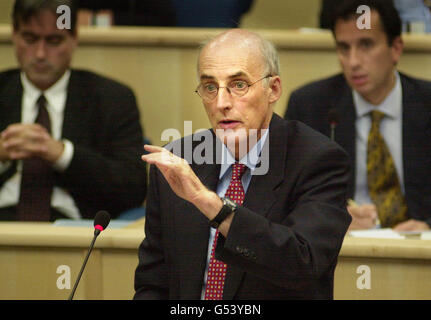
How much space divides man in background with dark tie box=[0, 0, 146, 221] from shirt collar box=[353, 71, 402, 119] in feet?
2.69

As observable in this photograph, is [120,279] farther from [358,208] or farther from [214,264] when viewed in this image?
[358,208]

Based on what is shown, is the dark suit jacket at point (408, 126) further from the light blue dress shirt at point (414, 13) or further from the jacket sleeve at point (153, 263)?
the jacket sleeve at point (153, 263)

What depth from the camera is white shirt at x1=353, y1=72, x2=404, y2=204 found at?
8.96 ft

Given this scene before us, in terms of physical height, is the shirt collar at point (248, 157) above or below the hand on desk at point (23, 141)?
above

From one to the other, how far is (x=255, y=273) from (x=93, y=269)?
84 centimetres

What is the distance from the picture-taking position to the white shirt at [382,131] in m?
2.73

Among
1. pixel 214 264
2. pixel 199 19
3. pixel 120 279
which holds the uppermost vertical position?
pixel 199 19

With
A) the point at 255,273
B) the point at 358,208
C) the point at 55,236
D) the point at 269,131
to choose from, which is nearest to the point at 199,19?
the point at 358,208

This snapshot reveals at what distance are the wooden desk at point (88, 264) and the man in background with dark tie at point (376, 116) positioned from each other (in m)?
0.49

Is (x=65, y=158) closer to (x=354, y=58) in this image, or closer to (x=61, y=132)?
(x=61, y=132)

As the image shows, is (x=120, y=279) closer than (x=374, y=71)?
Yes

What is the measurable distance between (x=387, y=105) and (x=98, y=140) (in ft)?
3.53

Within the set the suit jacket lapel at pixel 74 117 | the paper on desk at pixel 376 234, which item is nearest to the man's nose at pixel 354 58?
the paper on desk at pixel 376 234

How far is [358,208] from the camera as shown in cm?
256
